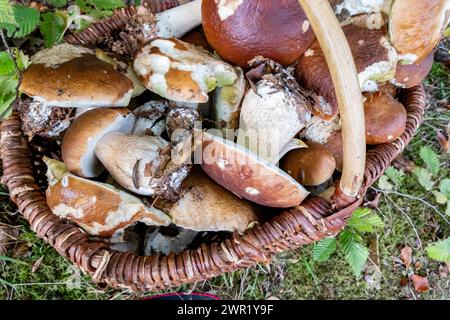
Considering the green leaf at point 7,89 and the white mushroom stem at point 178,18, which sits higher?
the white mushroom stem at point 178,18

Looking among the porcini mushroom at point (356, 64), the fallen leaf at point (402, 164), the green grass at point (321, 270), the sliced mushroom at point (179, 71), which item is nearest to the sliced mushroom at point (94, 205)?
the sliced mushroom at point (179, 71)

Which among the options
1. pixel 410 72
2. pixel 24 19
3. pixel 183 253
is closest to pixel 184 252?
pixel 183 253

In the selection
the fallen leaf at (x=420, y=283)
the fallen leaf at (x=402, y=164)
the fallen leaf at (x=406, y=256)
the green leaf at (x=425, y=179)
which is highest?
the fallen leaf at (x=402, y=164)

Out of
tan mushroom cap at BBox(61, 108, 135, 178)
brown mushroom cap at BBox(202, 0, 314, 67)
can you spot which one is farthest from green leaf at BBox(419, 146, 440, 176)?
tan mushroom cap at BBox(61, 108, 135, 178)

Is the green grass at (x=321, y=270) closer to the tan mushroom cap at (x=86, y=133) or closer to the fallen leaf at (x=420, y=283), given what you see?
the fallen leaf at (x=420, y=283)

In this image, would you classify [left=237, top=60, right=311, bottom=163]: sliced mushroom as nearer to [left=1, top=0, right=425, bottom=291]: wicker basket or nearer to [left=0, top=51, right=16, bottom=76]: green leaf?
[left=1, top=0, right=425, bottom=291]: wicker basket

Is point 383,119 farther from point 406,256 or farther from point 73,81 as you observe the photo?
point 73,81
